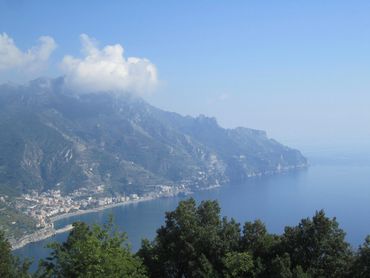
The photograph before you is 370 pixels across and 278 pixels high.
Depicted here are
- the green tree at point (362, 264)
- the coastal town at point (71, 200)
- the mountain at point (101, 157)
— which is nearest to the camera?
the green tree at point (362, 264)

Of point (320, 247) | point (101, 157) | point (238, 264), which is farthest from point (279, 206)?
point (238, 264)

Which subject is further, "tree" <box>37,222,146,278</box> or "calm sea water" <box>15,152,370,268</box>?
"calm sea water" <box>15,152,370,268</box>

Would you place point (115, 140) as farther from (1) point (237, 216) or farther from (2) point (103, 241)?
(2) point (103, 241)

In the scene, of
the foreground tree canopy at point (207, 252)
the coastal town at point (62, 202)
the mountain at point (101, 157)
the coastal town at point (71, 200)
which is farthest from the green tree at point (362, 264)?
the mountain at point (101, 157)

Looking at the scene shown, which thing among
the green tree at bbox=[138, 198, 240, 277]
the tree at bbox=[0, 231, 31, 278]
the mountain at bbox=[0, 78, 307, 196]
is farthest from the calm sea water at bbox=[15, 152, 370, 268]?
the tree at bbox=[0, 231, 31, 278]

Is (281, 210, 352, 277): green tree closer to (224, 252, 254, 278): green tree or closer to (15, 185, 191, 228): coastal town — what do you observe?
(224, 252, 254, 278): green tree

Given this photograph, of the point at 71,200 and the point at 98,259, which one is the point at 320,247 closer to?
the point at 98,259

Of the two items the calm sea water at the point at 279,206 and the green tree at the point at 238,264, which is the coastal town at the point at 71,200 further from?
the green tree at the point at 238,264
